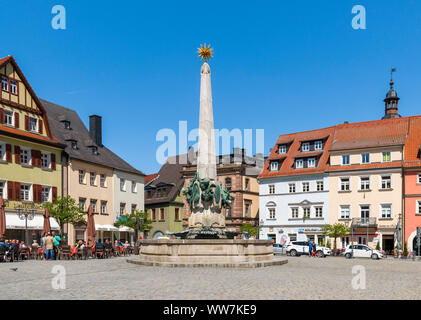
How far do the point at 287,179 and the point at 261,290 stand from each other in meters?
44.1

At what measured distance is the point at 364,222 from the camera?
49812 mm

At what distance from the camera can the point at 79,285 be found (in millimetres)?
13875

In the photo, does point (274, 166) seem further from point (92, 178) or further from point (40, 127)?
point (40, 127)

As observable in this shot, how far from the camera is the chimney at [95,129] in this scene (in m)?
53.2

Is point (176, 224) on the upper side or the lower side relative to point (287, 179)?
lower

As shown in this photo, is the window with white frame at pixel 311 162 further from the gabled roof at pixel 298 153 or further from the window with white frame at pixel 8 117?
the window with white frame at pixel 8 117

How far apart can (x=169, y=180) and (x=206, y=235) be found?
45.3m

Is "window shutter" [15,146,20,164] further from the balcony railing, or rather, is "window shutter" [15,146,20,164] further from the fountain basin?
the balcony railing

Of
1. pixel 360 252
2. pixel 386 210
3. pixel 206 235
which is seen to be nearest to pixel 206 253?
pixel 206 235

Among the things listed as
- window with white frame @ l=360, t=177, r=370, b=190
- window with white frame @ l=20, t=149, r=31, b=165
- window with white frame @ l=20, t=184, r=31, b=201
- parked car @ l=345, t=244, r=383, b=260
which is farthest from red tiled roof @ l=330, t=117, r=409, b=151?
window with white frame @ l=20, t=184, r=31, b=201

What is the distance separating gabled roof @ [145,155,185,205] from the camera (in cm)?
6625

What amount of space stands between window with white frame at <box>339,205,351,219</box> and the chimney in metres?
25.1
